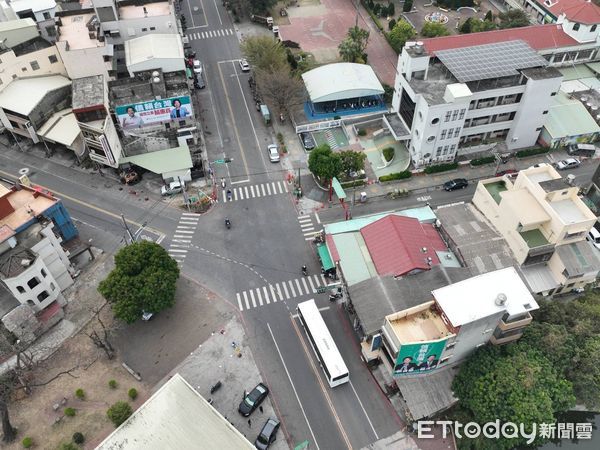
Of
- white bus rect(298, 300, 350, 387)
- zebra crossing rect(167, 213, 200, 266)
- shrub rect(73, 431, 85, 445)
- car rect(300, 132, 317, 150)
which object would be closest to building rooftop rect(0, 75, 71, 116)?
zebra crossing rect(167, 213, 200, 266)

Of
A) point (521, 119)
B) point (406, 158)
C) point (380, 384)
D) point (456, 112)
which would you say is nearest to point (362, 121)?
point (406, 158)

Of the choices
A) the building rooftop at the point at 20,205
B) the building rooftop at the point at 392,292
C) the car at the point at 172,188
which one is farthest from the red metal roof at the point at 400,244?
the building rooftop at the point at 20,205

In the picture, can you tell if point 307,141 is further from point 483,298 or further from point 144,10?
point 483,298

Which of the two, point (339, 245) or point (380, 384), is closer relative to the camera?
point (380, 384)

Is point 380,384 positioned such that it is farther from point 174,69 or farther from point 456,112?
point 174,69

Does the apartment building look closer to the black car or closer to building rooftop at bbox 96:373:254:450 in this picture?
the black car
